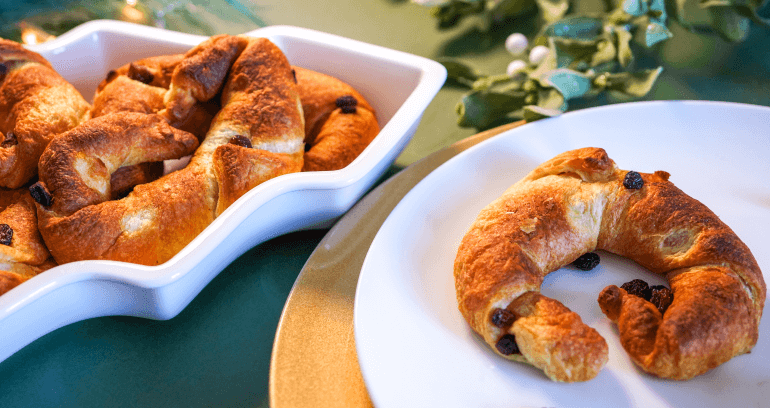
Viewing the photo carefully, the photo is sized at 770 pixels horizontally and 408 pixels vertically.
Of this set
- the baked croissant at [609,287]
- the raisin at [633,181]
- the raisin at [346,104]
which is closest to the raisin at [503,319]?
the baked croissant at [609,287]

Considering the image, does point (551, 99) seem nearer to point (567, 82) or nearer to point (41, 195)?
point (567, 82)

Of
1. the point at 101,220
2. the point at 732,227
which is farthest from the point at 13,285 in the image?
the point at 732,227

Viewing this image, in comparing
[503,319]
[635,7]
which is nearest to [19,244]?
[503,319]

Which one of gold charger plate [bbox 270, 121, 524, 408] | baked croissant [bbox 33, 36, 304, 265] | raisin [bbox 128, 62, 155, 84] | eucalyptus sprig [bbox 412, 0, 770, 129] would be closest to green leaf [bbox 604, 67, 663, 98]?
eucalyptus sprig [bbox 412, 0, 770, 129]

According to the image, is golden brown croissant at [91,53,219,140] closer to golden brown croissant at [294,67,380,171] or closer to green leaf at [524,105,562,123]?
golden brown croissant at [294,67,380,171]

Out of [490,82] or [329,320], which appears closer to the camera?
[329,320]

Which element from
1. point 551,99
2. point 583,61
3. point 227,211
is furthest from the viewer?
point 583,61
